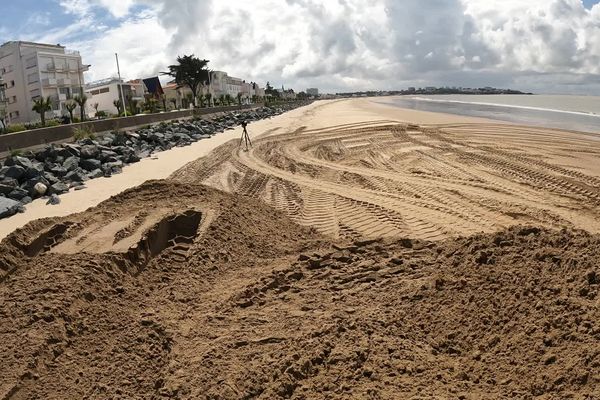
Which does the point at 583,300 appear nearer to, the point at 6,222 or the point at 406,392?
the point at 406,392

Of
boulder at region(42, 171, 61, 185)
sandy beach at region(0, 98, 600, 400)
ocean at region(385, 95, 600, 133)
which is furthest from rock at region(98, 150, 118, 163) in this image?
ocean at region(385, 95, 600, 133)

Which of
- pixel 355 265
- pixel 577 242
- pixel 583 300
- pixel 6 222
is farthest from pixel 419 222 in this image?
pixel 6 222

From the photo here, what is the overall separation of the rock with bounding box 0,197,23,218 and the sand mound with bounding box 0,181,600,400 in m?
3.74

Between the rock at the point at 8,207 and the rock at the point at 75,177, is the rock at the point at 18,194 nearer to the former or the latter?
the rock at the point at 8,207

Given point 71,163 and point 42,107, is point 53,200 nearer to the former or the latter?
point 71,163

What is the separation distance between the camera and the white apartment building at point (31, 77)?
63.0 metres

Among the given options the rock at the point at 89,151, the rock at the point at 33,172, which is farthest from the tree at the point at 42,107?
the rock at the point at 33,172

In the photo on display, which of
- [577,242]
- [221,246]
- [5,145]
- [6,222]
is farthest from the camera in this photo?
[5,145]

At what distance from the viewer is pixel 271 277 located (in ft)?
18.8

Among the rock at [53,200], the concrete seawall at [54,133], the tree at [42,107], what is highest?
the tree at [42,107]

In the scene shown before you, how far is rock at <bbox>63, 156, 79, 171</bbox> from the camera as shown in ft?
48.7

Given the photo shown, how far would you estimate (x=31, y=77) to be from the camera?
208 feet

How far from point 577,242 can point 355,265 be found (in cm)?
241

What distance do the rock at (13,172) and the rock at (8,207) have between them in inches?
103
